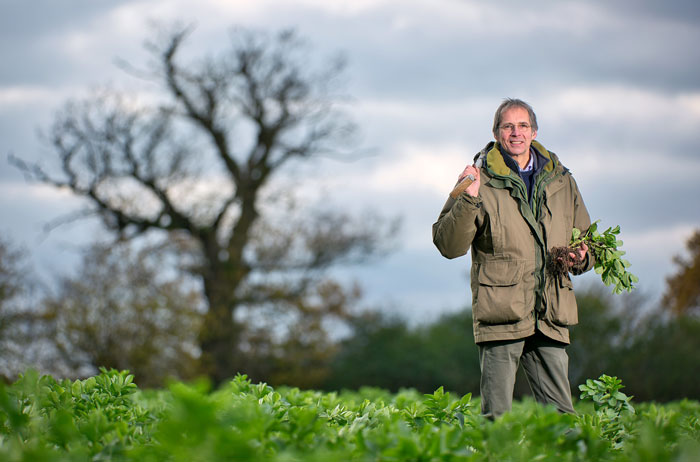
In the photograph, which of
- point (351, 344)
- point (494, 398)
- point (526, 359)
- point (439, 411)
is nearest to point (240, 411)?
point (439, 411)

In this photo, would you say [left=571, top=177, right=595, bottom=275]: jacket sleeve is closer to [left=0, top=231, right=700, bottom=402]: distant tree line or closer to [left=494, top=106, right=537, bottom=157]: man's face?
[left=494, top=106, right=537, bottom=157]: man's face

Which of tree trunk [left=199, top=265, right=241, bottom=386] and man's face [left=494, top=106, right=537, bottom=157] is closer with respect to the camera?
man's face [left=494, top=106, right=537, bottom=157]

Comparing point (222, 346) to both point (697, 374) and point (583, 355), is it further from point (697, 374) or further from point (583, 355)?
point (697, 374)

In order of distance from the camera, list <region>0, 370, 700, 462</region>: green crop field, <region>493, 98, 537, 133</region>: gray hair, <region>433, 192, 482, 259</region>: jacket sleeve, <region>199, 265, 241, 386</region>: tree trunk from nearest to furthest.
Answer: <region>0, 370, 700, 462</region>: green crop field → <region>433, 192, 482, 259</region>: jacket sleeve → <region>493, 98, 537, 133</region>: gray hair → <region>199, 265, 241, 386</region>: tree trunk

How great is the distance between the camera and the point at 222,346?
21203 mm

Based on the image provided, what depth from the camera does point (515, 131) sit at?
4.28 m

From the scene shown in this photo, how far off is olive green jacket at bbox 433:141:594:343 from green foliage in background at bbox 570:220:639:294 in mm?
201

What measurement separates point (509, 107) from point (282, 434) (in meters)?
2.45

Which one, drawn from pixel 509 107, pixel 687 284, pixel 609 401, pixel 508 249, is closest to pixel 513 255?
pixel 508 249

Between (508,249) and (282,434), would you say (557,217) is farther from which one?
(282,434)

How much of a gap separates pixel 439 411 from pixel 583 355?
54.1 feet

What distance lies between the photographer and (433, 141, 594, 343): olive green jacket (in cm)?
404

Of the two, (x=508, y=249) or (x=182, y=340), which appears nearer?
(x=508, y=249)

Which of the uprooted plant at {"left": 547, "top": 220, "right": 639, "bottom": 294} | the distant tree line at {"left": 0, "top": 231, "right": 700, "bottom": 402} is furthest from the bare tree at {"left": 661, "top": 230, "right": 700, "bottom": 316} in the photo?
the uprooted plant at {"left": 547, "top": 220, "right": 639, "bottom": 294}
